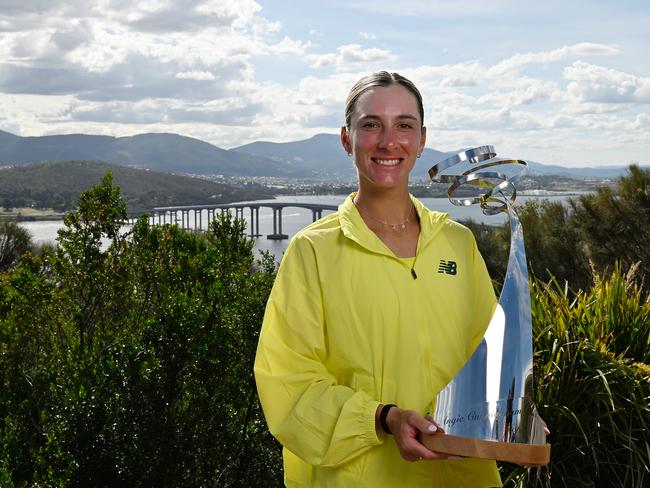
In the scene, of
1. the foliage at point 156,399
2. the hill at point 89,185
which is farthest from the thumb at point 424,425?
the hill at point 89,185

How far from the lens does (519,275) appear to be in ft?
5.68

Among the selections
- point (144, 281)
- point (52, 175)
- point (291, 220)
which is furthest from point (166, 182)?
A: point (144, 281)

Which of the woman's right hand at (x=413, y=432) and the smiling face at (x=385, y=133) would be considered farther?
the smiling face at (x=385, y=133)

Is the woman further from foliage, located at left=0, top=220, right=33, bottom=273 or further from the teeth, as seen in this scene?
foliage, located at left=0, top=220, right=33, bottom=273

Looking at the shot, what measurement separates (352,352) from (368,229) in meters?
0.27

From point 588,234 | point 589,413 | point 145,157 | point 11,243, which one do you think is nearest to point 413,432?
point 589,413

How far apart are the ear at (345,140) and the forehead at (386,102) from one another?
0.11 meters

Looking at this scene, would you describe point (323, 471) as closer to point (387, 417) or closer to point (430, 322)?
point (387, 417)

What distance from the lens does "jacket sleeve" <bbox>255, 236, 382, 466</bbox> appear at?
5.32ft

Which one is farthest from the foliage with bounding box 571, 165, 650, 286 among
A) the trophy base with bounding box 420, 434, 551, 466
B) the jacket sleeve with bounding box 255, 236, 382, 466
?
the trophy base with bounding box 420, 434, 551, 466

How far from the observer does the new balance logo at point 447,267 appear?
181cm

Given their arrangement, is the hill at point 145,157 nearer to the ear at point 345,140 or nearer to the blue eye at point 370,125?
the ear at point 345,140

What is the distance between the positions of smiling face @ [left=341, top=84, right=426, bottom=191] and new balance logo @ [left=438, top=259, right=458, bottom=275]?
8.1 inches

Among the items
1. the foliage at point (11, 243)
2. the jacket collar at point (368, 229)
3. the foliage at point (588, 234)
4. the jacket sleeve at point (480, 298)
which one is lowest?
the foliage at point (11, 243)
